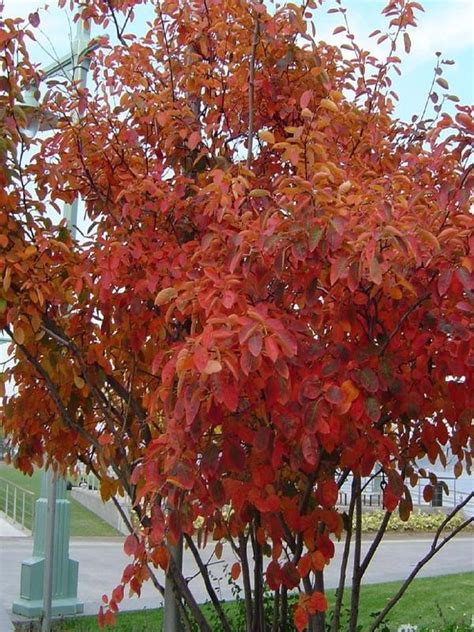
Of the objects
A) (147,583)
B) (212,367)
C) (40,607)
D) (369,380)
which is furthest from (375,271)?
(147,583)

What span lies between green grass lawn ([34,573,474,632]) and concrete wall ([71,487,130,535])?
6.63 m

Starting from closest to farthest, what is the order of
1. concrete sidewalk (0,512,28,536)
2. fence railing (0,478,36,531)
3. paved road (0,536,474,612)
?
paved road (0,536,474,612) → concrete sidewalk (0,512,28,536) → fence railing (0,478,36,531)

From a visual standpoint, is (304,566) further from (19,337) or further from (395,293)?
(19,337)

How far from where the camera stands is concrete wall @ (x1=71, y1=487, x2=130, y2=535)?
1645 cm

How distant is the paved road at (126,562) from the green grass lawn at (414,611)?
2.17 feet

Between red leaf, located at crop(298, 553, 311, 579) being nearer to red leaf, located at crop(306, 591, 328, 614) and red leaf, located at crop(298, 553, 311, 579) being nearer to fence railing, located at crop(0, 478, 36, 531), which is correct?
red leaf, located at crop(306, 591, 328, 614)

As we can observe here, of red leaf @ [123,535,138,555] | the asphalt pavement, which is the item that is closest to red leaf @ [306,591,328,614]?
red leaf @ [123,535,138,555]

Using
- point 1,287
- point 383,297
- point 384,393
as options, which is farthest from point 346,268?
point 1,287

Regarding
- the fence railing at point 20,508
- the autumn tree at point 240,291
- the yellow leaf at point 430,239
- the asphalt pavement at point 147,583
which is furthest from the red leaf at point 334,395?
the fence railing at point 20,508

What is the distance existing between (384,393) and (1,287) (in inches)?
52.4

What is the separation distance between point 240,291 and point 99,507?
17.1 metres

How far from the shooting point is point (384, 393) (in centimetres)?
225

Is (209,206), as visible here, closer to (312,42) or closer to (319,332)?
(319,332)

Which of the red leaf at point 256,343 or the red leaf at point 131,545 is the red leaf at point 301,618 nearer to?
the red leaf at point 131,545
